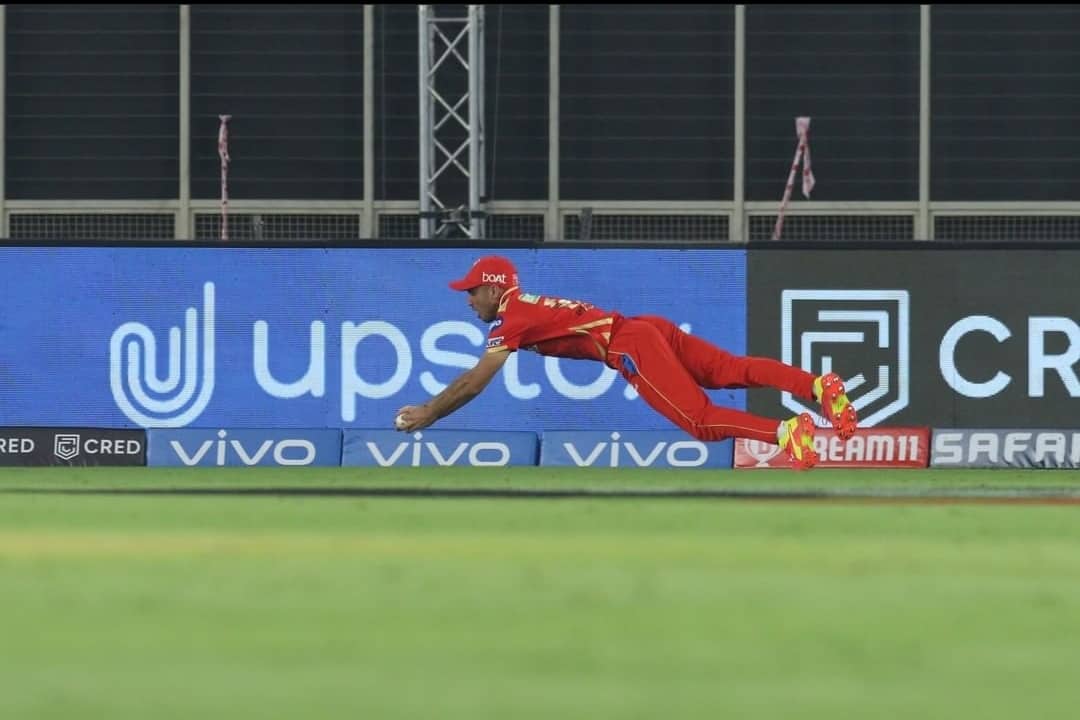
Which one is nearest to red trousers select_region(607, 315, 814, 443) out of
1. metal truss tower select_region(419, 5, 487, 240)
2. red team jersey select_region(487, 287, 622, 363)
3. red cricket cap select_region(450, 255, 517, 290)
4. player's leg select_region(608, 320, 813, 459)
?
player's leg select_region(608, 320, 813, 459)

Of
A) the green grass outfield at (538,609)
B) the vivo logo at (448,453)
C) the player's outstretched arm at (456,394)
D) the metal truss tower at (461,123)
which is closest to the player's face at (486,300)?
the player's outstretched arm at (456,394)

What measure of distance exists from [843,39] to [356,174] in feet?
23.9

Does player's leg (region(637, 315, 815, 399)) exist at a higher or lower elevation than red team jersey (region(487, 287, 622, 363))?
lower

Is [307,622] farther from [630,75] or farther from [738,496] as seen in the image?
[630,75]

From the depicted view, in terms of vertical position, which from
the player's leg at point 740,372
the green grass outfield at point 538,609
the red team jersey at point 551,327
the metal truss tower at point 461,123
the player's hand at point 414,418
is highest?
the metal truss tower at point 461,123

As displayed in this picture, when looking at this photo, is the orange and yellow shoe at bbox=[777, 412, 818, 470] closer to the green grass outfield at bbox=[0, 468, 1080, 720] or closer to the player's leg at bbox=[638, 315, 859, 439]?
the player's leg at bbox=[638, 315, 859, 439]

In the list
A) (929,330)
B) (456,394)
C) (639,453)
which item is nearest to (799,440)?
(456,394)

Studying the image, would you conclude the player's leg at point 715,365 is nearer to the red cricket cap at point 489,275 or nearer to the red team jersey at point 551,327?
the red team jersey at point 551,327

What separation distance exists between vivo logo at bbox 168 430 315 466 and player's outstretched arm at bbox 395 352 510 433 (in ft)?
14.2

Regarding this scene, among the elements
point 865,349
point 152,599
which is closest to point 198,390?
point 865,349

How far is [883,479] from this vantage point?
16484 mm

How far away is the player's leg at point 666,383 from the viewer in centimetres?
1492

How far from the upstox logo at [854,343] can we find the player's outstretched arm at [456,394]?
15.2 ft

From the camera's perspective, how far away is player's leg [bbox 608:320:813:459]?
14922 mm
